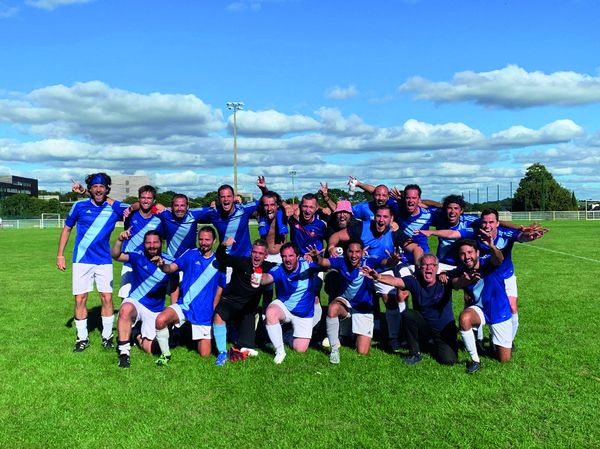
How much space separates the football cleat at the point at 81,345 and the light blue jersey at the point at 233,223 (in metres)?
2.09

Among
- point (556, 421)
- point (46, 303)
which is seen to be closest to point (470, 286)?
point (556, 421)

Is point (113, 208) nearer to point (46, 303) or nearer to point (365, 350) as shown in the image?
point (365, 350)

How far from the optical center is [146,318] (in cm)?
621

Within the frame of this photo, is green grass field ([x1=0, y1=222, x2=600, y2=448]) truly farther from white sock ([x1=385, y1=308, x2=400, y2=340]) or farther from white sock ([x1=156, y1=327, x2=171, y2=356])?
white sock ([x1=385, y1=308, x2=400, y2=340])

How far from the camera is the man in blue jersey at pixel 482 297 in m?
5.55

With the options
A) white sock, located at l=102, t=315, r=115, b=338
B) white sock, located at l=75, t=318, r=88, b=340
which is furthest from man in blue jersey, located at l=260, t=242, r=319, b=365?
white sock, located at l=75, t=318, r=88, b=340

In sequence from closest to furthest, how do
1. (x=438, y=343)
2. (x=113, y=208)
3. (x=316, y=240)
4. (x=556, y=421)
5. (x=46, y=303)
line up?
(x=556, y=421) → (x=438, y=343) → (x=113, y=208) → (x=316, y=240) → (x=46, y=303)

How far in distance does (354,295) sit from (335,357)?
840 millimetres

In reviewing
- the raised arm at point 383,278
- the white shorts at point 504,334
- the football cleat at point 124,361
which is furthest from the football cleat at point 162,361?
the white shorts at point 504,334

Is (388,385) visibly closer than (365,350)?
Yes

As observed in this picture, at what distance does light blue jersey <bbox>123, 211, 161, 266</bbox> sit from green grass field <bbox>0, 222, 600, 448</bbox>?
134 cm

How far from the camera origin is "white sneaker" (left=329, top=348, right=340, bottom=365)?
5.75 m

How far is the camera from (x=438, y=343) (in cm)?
582

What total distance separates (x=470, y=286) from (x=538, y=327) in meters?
2.18
